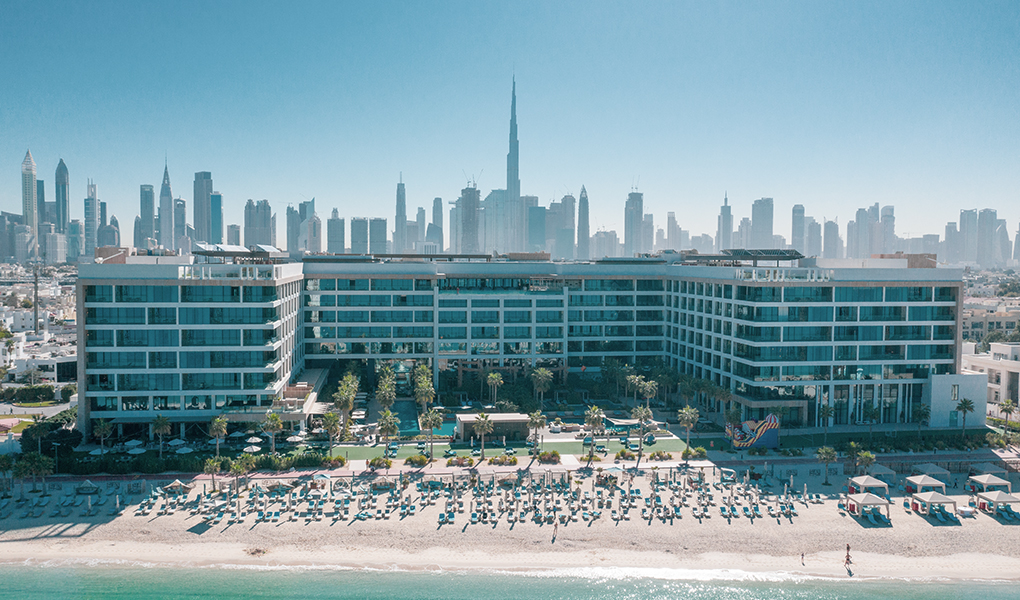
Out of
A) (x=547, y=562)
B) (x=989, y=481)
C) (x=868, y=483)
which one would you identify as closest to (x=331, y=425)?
(x=547, y=562)

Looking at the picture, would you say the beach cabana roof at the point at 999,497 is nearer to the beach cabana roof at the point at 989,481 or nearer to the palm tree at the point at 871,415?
the beach cabana roof at the point at 989,481

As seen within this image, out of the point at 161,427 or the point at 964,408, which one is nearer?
the point at 161,427

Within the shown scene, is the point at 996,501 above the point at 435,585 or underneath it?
above

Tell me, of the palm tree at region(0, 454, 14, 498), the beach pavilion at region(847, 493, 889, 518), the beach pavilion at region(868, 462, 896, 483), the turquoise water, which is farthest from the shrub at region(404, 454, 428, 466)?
the beach pavilion at region(868, 462, 896, 483)

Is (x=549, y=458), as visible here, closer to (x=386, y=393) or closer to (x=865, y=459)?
(x=386, y=393)

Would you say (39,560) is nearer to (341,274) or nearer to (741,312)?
(341,274)

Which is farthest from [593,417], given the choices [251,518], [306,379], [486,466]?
[306,379]
